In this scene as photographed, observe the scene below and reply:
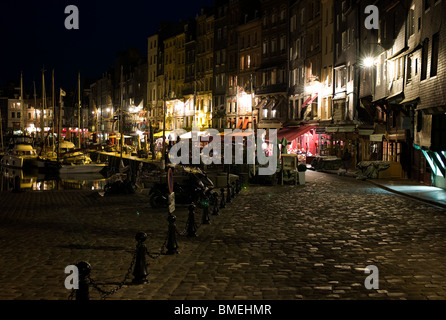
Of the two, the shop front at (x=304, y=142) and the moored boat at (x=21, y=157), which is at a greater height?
the shop front at (x=304, y=142)

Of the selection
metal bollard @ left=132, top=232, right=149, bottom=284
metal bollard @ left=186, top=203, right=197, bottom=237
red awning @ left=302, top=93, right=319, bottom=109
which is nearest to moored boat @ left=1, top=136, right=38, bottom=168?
red awning @ left=302, top=93, right=319, bottom=109

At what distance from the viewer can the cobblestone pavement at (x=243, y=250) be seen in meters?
8.08

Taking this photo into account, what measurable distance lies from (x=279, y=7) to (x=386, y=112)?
110ft

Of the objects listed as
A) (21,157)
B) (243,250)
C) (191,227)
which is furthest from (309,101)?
(243,250)

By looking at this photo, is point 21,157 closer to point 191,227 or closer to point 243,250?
point 191,227

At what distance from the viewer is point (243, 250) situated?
36.4 ft

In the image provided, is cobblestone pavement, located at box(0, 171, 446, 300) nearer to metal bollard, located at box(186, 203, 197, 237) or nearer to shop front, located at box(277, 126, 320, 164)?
metal bollard, located at box(186, 203, 197, 237)

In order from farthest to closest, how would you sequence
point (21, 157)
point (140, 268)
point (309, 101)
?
point (21, 157) < point (309, 101) < point (140, 268)

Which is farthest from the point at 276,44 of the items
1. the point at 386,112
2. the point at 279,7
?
the point at 386,112

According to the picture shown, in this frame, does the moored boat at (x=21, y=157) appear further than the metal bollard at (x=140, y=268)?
Yes

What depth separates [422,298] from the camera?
25.0ft

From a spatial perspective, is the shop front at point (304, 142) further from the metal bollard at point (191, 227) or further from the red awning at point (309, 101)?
the metal bollard at point (191, 227)

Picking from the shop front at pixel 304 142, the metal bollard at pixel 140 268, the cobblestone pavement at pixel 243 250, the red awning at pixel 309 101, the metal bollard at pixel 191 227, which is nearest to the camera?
the cobblestone pavement at pixel 243 250

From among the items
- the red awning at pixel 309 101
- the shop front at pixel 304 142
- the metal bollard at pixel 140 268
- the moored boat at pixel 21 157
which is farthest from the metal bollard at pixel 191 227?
the moored boat at pixel 21 157
